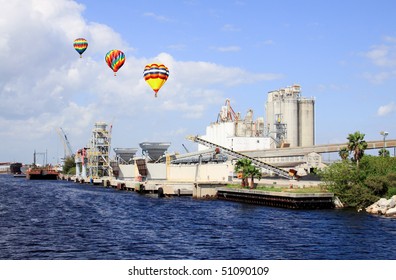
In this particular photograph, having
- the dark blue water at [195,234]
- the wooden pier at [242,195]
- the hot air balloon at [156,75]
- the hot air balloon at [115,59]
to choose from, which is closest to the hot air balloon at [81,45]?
the hot air balloon at [115,59]

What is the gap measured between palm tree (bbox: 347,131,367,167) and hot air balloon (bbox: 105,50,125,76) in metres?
73.4

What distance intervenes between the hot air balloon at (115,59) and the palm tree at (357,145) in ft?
241

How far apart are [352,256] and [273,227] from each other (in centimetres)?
2215

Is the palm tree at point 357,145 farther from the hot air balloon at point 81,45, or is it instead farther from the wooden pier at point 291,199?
the hot air balloon at point 81,45

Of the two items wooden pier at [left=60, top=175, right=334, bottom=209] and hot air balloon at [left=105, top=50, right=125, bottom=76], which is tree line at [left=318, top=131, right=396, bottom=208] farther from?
hot air balloon at [left=105, top=50, right=125, bottom=76]

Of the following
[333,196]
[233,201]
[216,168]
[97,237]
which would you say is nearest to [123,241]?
[97,237]

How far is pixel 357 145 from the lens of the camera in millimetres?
114250

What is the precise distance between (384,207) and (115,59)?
93879 millimetres

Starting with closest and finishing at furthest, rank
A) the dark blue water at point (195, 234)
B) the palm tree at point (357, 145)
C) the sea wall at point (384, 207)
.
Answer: the dark blue water at point (195, 234), the sea wall at point (384, 207), the palm tree at point (357, 145)

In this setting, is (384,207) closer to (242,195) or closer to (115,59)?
(242,195)

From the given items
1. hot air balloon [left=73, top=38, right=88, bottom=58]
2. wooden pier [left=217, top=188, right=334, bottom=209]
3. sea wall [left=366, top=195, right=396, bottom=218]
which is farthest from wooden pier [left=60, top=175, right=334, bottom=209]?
hot air balloon [left=73, top=38, right=88, bottom=58]

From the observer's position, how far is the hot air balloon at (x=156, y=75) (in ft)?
462

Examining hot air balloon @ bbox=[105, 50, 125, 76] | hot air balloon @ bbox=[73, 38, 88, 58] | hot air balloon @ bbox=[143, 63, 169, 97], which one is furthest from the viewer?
hot air balloon @ bbox=[73, 38, 88, 58]

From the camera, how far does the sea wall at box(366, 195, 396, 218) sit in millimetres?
89250
